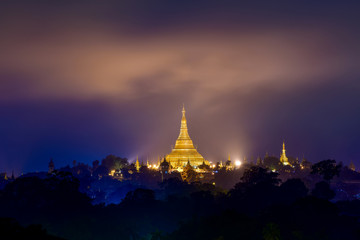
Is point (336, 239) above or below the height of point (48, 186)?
below

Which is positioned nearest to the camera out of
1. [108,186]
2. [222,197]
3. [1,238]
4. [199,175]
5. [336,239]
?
[1,238]

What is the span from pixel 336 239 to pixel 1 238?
4444cm

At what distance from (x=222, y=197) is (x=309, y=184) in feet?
137

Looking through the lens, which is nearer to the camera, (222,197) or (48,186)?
(48,186)

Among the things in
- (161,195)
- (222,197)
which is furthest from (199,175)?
(222,197)

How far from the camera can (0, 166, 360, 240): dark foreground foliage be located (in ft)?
258

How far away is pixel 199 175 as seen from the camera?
555ft

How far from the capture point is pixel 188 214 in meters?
101

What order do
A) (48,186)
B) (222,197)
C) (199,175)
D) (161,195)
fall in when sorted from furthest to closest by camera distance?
(199,175), (161,195), (222,197), (48,186)

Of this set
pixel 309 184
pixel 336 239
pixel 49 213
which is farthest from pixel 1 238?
pixel 309 184

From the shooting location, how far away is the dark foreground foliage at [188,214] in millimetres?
78688

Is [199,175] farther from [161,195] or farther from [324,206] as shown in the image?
[324,206]

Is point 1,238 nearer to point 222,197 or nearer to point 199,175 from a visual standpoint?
point 222,197

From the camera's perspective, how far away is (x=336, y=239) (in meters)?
81.4
